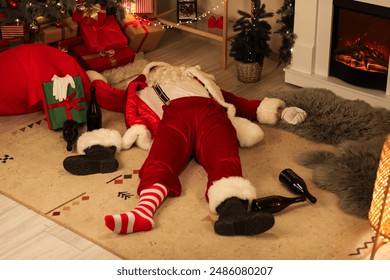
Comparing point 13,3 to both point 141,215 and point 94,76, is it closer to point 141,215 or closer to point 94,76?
point 94,76

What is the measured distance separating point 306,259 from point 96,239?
94 centimetres

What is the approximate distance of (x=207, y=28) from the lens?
17.1 feet

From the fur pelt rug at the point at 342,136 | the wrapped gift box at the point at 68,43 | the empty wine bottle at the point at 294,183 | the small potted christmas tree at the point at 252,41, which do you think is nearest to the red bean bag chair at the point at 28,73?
the fur pelt rug at the point at 342,136

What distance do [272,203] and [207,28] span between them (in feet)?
7.32

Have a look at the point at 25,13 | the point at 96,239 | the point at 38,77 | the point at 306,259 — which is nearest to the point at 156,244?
the point at 96,239

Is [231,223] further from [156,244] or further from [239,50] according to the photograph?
[239,50]

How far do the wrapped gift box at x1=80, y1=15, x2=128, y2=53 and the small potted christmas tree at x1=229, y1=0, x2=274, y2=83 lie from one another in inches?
33.1

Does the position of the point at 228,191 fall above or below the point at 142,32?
below

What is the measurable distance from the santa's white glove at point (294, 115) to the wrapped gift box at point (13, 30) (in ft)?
6.18

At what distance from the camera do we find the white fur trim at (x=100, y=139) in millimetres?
3779

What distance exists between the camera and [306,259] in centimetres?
307

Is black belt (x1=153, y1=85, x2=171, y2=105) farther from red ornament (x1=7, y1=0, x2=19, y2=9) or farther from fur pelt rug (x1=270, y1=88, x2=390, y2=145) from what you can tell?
red ornament (x1=7, y1=0, x2=19, y2=9)

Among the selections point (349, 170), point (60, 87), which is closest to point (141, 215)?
point (349, 170)

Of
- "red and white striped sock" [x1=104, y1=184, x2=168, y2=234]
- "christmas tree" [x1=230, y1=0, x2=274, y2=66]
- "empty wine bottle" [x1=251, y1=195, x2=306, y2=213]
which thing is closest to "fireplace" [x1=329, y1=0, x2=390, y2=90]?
"christmas tree" [x1=230, y1=0, x2=274, y2=66]
